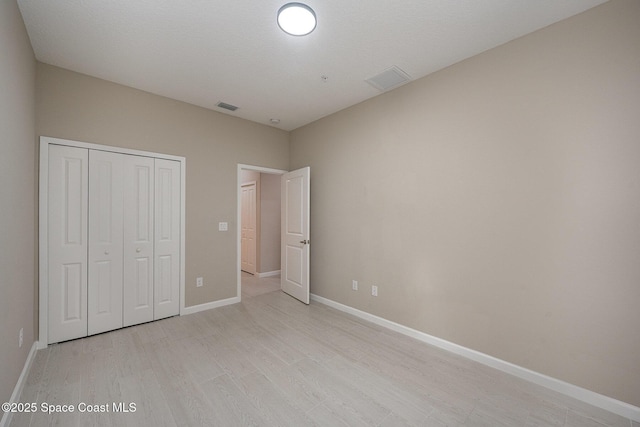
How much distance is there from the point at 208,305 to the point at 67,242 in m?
1.73

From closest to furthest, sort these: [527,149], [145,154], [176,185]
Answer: [527,149] < [145,154] < [176,185]

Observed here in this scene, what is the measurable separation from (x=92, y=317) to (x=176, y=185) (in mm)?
1703

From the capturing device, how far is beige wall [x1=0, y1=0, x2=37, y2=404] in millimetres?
1611

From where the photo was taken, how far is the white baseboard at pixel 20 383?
160 cm

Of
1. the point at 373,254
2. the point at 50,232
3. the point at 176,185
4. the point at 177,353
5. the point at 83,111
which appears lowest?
the point at 177,353

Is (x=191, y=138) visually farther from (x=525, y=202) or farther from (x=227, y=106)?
(x=525, y=202)

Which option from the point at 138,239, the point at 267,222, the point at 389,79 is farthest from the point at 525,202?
the point at 267,222

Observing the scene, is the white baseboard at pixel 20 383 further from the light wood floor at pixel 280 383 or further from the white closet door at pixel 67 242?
the white closet door at pixel 67 242

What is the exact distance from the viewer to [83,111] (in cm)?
279

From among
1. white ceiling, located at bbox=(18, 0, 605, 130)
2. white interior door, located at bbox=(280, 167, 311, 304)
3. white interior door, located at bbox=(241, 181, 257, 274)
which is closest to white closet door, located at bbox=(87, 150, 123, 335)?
white ceiling, located at bbox=(18, 0, 605, 130)

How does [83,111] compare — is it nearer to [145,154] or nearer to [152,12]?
[145,154]

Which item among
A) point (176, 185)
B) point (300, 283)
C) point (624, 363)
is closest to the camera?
point (624, 363)

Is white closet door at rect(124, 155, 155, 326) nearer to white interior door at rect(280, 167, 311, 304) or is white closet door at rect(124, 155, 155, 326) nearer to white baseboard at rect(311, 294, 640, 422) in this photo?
white interior door at rect(280, 167, 311, 304)

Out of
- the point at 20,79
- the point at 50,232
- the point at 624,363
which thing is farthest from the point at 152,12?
the point at 624,363
